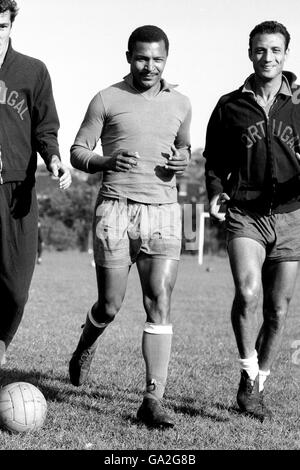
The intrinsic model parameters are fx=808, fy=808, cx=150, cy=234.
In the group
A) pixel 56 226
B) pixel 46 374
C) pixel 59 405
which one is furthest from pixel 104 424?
pixel 56 226

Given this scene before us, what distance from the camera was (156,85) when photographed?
5.79 metres

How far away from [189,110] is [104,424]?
7.58 ft

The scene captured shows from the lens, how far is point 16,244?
219 inches

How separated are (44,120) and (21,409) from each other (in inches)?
77.7

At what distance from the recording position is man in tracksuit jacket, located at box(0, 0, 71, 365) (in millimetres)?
5469

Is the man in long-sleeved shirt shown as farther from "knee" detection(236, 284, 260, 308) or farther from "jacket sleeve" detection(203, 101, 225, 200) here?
"knee" detection(236, 284, 260, 308)

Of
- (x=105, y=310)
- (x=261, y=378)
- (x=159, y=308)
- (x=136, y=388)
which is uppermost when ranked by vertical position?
(x=159, y=308)

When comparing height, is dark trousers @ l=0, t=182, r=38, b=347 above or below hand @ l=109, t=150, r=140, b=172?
below

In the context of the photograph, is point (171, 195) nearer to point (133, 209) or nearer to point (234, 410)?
point (133, 209)

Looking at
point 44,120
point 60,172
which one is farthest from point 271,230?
point 44,120

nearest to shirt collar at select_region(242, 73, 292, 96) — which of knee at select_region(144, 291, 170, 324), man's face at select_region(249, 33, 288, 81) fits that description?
man's face at select_region(249, 33, 288, 81)

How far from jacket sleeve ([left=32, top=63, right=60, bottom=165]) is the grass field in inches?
73.2

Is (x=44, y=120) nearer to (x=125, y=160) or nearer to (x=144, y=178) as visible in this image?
(x=125, y=160)

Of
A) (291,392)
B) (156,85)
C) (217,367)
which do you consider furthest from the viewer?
(217,367)
